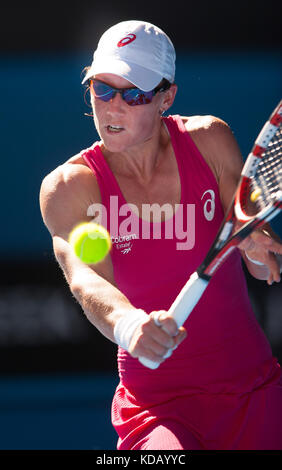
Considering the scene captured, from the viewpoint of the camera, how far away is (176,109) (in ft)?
13.1

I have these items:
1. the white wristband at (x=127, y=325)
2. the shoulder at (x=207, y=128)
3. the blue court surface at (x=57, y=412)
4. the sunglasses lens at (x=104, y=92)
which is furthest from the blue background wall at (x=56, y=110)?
the white wristband at (x=127, y=325)

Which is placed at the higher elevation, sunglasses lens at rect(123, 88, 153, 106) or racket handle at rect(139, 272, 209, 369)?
sunglasses lens at rect(123, 88, 153, 106)

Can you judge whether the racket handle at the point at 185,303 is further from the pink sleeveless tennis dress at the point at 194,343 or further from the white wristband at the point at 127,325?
the pink sleeveless tennis dress at the point at 194,343

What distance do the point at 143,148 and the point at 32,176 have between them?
60.6 inches

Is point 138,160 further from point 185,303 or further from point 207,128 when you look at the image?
point 185,303

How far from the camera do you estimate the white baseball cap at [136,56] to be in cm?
239

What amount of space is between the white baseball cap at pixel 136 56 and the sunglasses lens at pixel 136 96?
2 cm

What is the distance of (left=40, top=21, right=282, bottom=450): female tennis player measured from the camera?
2.34 m

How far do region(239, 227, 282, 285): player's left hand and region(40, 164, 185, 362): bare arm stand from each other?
0.37 m

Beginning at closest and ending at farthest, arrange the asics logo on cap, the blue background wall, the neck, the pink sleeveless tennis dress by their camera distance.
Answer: the pink sleeveless tennis dress → the asics logo on cap → the neck → the blue background wall

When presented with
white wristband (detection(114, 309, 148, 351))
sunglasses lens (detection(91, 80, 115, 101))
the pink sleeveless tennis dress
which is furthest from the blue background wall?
white wristband (detection(114, 309, 148, 351))

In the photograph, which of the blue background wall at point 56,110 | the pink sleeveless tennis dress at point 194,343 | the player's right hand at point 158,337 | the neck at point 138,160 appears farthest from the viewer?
the blue background wall at point 56,110

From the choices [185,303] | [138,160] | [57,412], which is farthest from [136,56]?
[57,412]

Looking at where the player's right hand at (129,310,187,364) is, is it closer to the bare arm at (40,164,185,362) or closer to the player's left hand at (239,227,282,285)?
the bare arm at (40,164,185,362)
